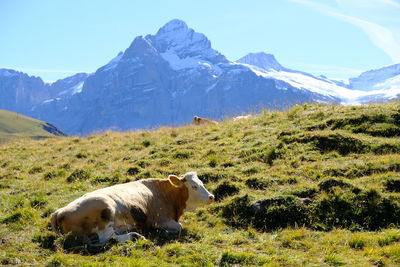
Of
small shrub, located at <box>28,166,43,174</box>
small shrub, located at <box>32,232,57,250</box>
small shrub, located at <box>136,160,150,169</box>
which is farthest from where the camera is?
small shrub, located at <box>28,166,43,174</box>

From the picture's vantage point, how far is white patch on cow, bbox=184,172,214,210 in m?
11.5

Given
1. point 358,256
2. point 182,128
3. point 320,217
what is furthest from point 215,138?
point 358,256

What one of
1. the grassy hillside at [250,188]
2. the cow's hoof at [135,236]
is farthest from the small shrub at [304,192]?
→ the cow's hoof at [135,236]

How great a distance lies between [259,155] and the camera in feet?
53.4

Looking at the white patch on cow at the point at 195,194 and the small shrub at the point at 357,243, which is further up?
the white patch on cow at the point at 195,194

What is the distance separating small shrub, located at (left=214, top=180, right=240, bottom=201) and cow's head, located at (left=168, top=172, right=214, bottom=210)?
1551 mm

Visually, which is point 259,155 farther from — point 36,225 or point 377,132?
point 36,225

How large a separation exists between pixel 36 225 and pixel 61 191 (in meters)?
3.63

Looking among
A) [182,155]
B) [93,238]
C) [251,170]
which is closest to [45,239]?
[93,238]

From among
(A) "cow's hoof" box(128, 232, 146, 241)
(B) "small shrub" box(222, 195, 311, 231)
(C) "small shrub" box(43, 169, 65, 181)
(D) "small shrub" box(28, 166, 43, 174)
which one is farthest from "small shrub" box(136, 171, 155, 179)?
(A) "cow's hoof" box(128, 232, 146, 241)

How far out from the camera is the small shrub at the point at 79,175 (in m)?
15.8

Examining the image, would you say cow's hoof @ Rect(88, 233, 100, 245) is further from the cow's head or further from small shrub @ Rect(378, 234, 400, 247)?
small shrub @ Rect(378, 234, 400, 247)

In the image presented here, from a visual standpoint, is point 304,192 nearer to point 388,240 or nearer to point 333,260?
point 388,240

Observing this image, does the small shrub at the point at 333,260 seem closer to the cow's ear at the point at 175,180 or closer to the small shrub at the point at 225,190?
the cow's ear at the point at 175,180
